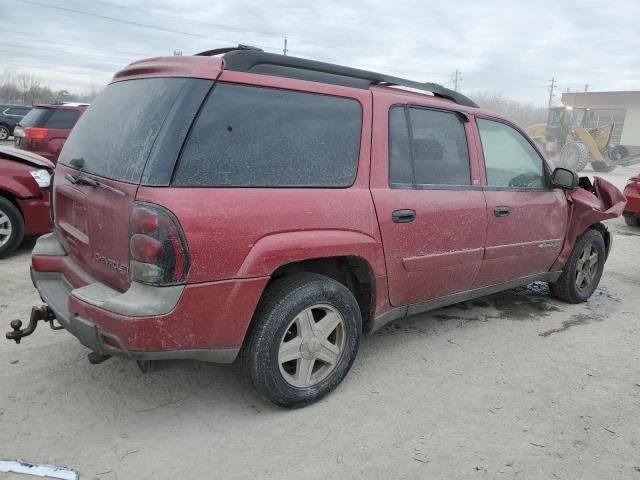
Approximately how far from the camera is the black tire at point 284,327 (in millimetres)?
2637

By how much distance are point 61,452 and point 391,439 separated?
5.29 ft

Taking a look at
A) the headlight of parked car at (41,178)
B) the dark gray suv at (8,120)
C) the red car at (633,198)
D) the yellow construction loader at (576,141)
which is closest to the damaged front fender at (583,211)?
the red car at (633,198)

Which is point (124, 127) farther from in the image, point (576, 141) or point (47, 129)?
point (576, 141)

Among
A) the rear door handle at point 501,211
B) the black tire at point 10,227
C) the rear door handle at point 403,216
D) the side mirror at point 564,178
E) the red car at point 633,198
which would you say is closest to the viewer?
the rear door handle at point 403,216

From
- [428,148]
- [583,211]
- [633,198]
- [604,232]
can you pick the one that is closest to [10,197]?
[428,148]

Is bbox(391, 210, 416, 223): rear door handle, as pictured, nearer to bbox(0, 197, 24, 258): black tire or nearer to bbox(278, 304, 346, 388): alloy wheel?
bbox(278, 304, 346, 388): alloy wheel

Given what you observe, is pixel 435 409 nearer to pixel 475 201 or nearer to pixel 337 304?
pixel 337 304

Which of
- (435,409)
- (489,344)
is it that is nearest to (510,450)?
(435,409)

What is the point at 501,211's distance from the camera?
12.5 feet

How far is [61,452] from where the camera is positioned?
2445mm

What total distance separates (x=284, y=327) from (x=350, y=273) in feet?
2.18

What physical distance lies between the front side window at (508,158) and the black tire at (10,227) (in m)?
4.67

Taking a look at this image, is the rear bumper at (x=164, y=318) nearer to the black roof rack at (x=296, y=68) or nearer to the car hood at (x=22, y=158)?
the black roof rack at (x=296, y=68)

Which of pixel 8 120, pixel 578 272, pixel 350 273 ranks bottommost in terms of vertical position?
pixel 578 272
